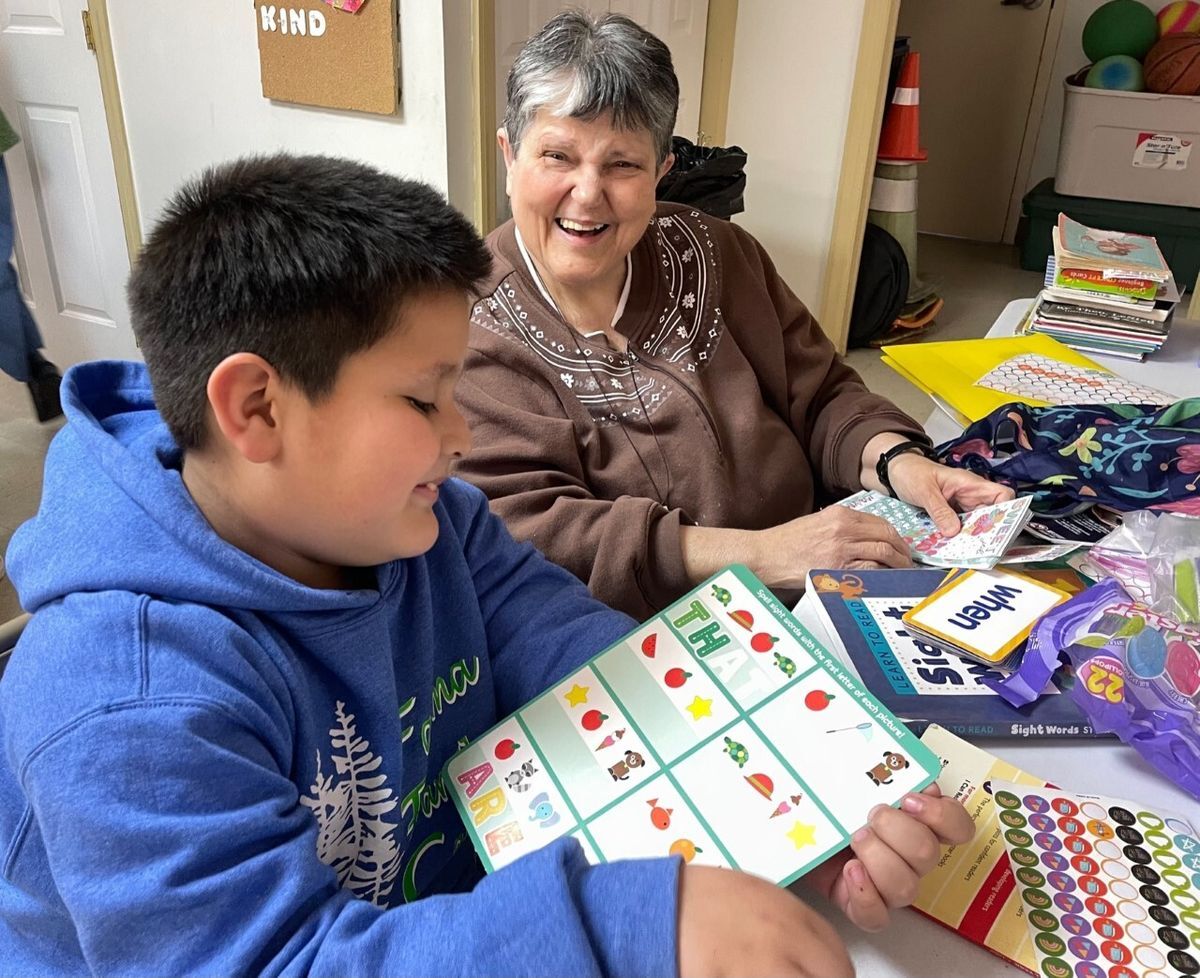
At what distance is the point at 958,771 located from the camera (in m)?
0.76

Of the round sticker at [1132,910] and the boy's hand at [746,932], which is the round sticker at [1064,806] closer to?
the round sticker at [1132,910]

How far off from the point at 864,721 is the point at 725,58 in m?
3.23

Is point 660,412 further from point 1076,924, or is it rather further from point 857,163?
point 857,163

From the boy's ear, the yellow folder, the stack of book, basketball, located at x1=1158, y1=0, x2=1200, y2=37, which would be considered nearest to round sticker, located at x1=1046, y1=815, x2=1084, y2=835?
the boy's ear

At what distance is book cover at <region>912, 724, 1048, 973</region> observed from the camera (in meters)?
0.63

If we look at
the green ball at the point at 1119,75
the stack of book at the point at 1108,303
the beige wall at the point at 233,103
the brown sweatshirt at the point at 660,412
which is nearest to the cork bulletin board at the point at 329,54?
the beige wall at the point at 233,103

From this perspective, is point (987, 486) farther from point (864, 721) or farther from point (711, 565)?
point (864, 721)

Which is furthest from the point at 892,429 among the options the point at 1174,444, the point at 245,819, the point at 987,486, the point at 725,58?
the point at 725,58

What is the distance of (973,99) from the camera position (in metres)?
4.68

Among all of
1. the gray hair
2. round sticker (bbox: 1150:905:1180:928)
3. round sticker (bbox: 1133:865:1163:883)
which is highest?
the gray hair

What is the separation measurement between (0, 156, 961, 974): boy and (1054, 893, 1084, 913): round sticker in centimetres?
9

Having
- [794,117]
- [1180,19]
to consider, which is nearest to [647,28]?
[794,117]

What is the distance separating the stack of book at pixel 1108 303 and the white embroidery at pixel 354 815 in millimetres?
1490

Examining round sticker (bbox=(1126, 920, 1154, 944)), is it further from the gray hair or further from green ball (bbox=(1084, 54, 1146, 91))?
green ball (bbox=(1084, 54, 1146, 91))
